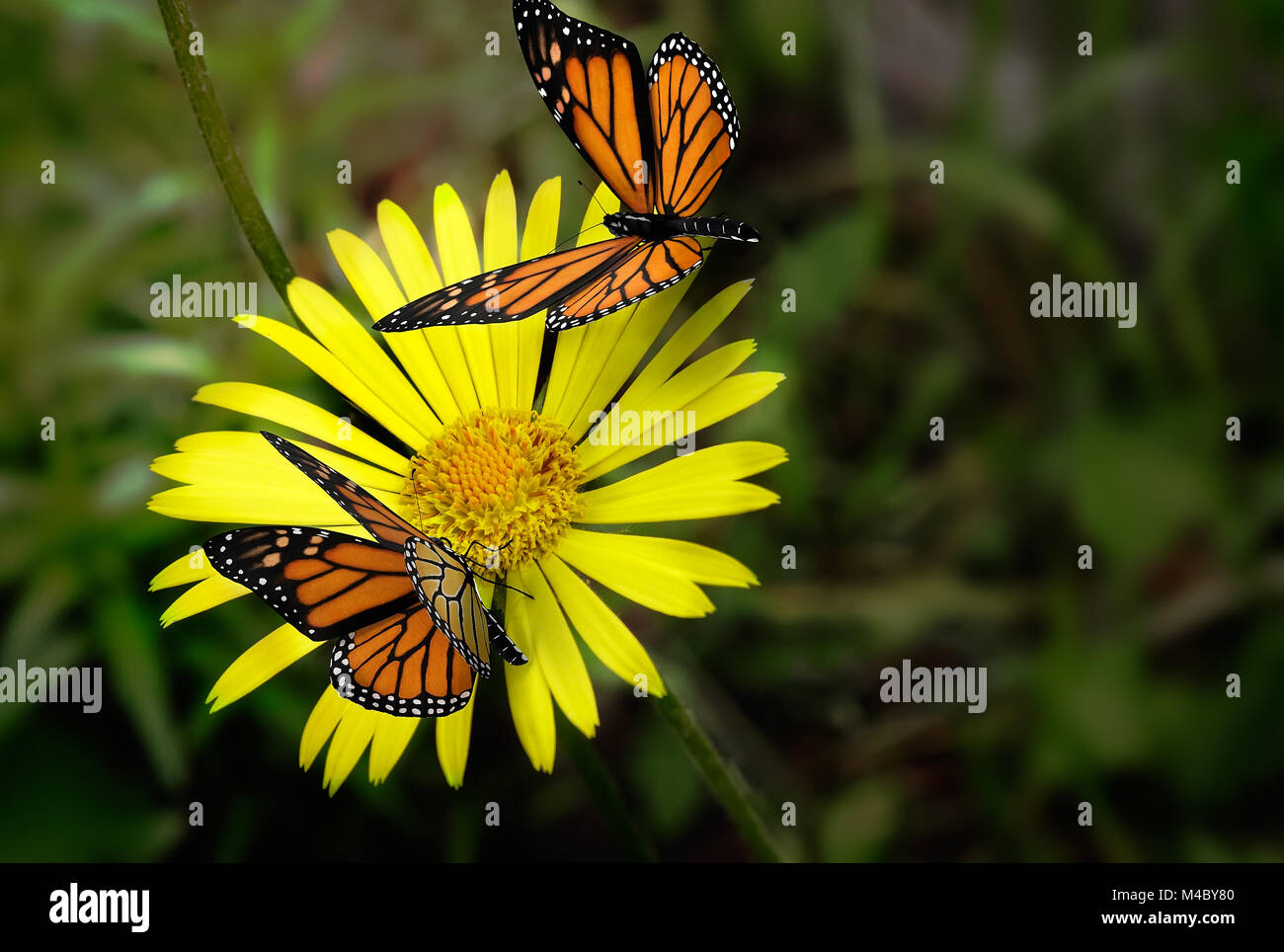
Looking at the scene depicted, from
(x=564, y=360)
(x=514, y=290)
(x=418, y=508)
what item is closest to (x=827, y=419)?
(x=564, y=360)

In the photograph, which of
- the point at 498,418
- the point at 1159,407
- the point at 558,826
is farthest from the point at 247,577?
the point at 1159,407

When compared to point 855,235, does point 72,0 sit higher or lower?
higher

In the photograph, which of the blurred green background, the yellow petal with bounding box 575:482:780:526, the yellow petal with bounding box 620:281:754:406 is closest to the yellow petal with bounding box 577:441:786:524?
the yellow petal with bounding box 575:482:780:526

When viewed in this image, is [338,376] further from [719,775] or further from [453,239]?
[719,775]

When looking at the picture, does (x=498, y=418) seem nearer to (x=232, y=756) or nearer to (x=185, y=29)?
(x=185, y=29)

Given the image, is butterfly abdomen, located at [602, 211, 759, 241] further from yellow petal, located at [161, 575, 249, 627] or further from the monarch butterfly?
yellow petal, located at [161, 575, 249, 627]
